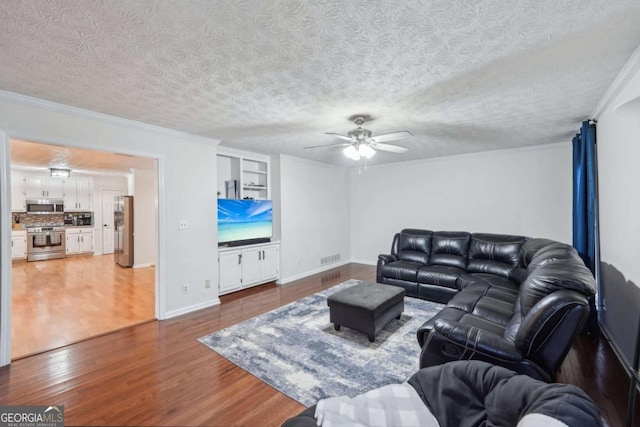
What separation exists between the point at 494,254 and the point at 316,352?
10.3 ft

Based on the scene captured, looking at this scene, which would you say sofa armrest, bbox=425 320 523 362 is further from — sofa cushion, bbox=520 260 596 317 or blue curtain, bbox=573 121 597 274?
blue curtain, bbox=573 121 597 274

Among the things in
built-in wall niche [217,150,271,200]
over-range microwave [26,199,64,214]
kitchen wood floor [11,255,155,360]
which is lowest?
kitchen wood floor [11,255,155,360]

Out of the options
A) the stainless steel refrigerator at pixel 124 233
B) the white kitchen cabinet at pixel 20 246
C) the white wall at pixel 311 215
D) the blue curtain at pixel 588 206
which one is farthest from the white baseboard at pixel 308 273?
the white kitchen cabinet at pixel 20 246

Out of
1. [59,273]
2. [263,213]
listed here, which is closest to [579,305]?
[263,213]

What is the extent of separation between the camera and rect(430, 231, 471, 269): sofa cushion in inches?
175

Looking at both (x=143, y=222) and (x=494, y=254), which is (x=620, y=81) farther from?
(x=143, y=222)

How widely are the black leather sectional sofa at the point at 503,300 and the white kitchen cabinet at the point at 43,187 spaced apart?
9.38m

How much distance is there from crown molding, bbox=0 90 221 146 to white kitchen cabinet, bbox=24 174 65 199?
23.0 ft

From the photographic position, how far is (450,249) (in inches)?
182

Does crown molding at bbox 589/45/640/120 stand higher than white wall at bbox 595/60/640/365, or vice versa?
crown molding at bbox 589/45/640/120

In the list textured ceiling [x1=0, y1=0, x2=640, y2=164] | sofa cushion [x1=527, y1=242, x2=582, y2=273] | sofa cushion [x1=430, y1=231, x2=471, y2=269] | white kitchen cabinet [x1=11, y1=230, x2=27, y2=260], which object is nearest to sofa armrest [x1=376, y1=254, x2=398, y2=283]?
sofa cushion [x1=430, y1=231, x2=471, y2=269]

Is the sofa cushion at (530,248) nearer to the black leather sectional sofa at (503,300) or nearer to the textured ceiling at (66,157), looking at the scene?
the black leather sectional sofa at (503,300)

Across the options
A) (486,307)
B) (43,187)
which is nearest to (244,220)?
(486,307)

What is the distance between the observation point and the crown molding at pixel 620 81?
199 centimetres
